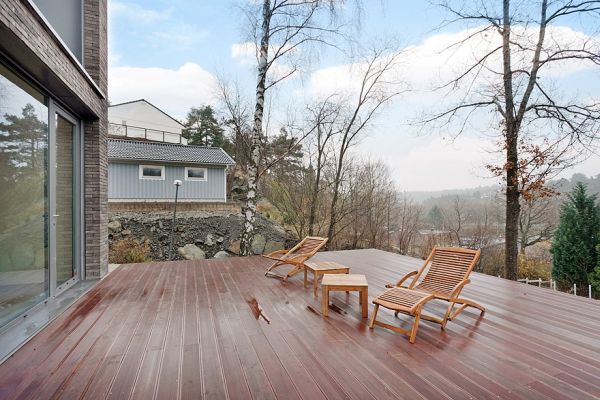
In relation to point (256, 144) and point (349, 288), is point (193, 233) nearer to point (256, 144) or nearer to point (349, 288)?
point (256, 144)

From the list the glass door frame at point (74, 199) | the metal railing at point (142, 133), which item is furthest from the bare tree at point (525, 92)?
the metal railing at point (142, 133)

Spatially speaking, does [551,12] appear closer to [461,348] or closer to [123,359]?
[461,348]

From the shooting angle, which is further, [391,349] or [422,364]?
[391,349]

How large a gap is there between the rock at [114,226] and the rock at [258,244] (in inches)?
195

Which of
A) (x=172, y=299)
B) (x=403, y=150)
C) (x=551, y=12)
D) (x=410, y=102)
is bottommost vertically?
(x=172, y=299)

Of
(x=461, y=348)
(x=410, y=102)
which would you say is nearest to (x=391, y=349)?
(x=461, y=348)

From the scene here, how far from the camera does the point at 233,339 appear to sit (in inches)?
108

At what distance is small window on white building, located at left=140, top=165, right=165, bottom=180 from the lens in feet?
45.3

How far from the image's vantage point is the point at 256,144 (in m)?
7.73

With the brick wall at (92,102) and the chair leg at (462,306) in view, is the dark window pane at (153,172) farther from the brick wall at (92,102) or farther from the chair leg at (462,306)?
the chair leg at (462,306)

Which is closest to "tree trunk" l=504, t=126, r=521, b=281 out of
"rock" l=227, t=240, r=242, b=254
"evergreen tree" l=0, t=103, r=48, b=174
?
"rock" l=227, t=240, r=242, b=254

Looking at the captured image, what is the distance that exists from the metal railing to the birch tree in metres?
15.9

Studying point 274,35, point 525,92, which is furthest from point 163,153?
point 525,92

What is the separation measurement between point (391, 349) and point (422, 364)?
0.98 ft
